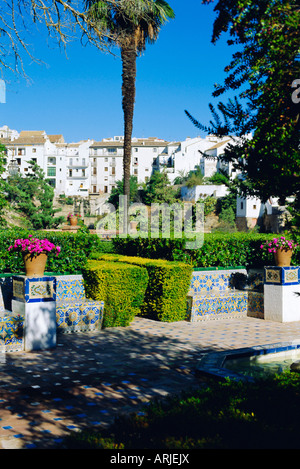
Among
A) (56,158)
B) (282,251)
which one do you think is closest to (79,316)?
(282,251)

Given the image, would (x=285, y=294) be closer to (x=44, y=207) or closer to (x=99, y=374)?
(x=99, y=374)

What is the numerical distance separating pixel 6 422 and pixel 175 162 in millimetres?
74337

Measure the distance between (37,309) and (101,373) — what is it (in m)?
1.86

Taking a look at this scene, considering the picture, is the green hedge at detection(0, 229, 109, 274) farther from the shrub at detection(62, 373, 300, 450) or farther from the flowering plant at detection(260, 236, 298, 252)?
the shrub at detection(62, 373, 300, 450)

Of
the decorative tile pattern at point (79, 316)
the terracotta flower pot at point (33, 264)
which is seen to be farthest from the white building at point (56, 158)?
the terracotta flower pot at point (33, 264)

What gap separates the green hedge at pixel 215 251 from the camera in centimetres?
1098

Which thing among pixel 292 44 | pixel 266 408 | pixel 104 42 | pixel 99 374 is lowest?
pixel 99 374

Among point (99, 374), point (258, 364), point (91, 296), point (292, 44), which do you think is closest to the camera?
point (292, 44)

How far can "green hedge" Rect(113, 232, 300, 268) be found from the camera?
11.0 meters

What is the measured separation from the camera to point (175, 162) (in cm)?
7762

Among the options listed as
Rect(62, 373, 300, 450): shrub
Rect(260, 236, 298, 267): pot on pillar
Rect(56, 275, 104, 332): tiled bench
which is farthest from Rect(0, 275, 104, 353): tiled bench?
Rect(62, 373, 300, 450): shrub

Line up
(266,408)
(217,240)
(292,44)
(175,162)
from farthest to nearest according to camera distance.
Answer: (175,162) < (217,240) < (266,408) < (292,44)
